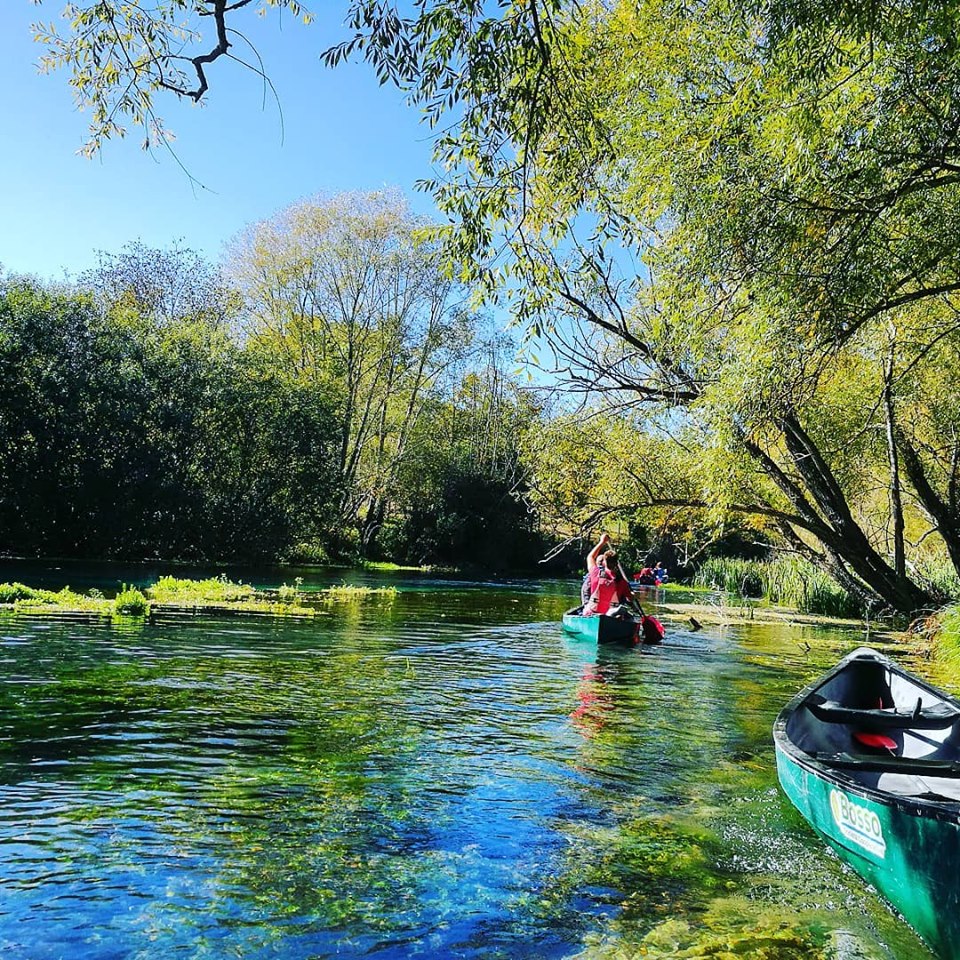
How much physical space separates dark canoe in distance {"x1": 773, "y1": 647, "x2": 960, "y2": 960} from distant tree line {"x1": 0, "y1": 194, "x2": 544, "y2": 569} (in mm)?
14167

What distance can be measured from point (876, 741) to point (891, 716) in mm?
266

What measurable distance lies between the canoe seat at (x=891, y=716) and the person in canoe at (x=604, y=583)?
28.4 feet

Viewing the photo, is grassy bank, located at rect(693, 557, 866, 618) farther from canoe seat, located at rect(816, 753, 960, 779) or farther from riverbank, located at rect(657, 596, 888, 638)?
canoe seat, located at rect(816, 753, 960, 779)

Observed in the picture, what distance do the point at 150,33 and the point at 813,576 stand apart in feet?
81.0

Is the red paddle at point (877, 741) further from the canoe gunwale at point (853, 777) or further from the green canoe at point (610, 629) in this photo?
the green canoe at point (610, 629)

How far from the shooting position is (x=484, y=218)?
17.9 ft

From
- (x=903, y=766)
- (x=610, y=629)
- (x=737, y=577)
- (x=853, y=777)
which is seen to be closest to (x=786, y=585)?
(x=737, y=577)

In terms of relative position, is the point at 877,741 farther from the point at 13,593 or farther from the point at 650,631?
the point at 13,593

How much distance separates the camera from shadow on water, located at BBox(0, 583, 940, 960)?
13.3 feet

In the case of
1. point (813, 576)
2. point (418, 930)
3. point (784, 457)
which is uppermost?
point (784, 457)

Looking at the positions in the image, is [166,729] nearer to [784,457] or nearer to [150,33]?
[150,33]

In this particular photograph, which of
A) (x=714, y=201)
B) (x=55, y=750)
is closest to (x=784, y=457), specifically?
(x=714, y=201)

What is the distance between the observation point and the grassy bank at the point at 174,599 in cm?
1471

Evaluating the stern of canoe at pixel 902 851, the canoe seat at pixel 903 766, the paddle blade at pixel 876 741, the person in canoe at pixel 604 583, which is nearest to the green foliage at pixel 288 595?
the person in canoe at pixel 604 583
